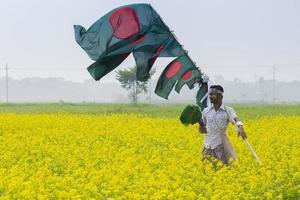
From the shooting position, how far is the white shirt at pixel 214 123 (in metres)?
9.51

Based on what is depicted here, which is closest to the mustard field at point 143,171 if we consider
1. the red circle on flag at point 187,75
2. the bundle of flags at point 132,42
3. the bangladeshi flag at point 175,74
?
the bangladeshi flag at point 175,74

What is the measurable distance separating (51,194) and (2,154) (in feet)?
17.4

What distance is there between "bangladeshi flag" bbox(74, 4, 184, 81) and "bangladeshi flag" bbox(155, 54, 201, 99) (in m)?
0.21

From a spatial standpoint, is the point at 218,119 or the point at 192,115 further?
the point at 192,115

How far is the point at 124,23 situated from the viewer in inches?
371

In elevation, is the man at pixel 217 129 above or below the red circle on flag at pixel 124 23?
below

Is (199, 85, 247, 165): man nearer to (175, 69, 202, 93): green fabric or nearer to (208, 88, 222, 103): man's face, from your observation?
(208, 88, 222, 103): man's face

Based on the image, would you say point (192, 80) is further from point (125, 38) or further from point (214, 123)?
point (125, 38)

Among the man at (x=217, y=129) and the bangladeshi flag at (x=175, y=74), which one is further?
the bangladeshi flag at (x=175, y=74)

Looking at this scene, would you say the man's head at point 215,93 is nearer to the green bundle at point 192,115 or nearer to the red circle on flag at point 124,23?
the green bundle at point 192,115

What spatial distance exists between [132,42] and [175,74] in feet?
3.11

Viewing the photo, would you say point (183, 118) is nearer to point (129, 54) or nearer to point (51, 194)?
point (129, 54)

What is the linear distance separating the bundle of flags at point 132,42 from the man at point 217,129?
0.58 meters

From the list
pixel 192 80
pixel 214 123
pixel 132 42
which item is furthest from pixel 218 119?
pixel 132 42
